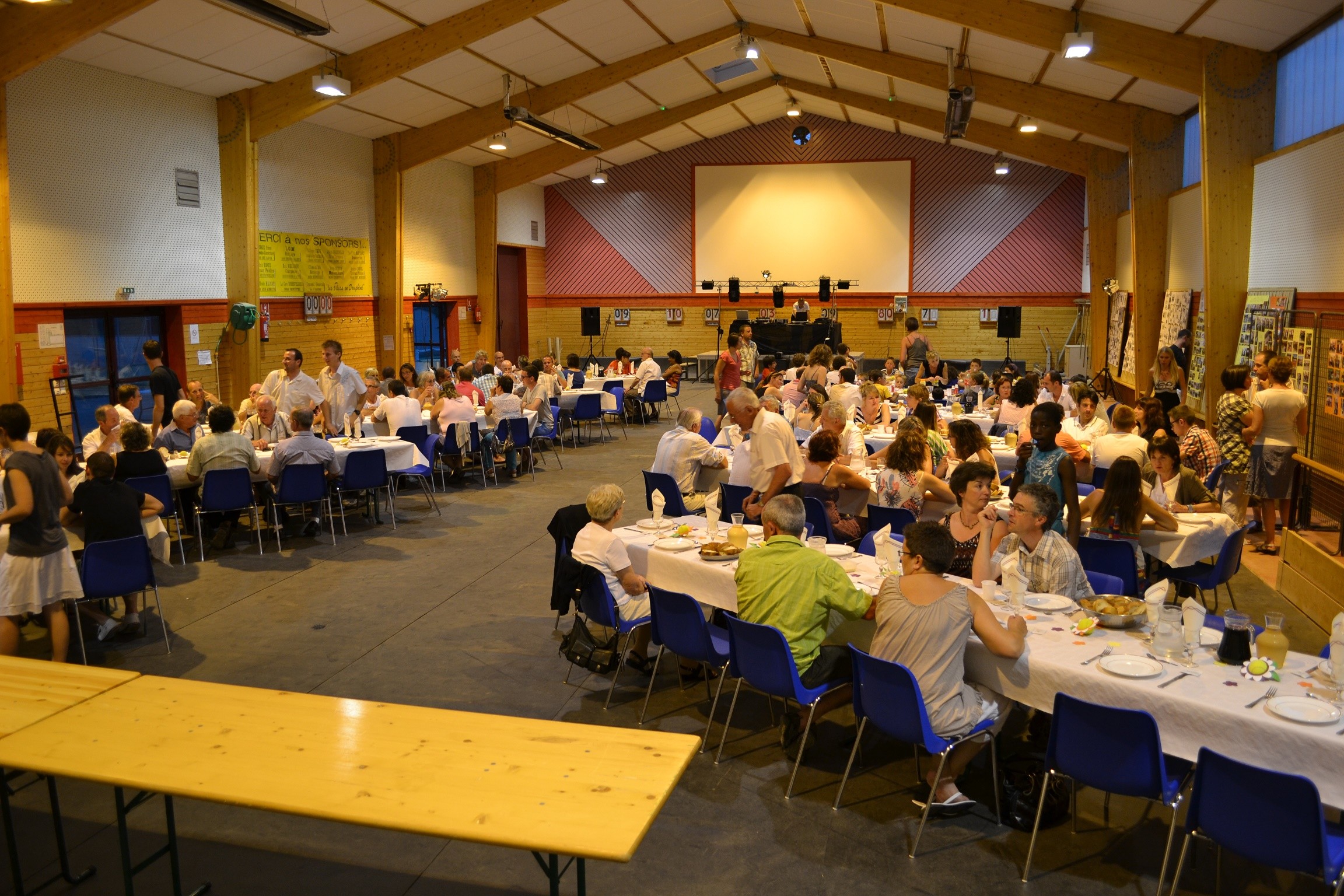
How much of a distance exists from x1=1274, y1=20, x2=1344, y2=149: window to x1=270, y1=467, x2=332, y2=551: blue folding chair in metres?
8.42

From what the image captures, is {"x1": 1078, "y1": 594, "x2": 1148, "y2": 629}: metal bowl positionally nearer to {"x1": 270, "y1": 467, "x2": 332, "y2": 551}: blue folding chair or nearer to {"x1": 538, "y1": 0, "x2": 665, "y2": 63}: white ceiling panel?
{"x1": 270, "y1": 467, "x2": 332, "y2": 551}: blue folding chair

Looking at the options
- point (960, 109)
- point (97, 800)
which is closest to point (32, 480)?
point (97, 800)

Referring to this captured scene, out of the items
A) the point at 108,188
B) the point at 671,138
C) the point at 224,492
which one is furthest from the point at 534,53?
the point at 224,492

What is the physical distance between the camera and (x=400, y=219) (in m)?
15.6

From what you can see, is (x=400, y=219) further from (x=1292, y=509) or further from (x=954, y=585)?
(x=954, y=585)

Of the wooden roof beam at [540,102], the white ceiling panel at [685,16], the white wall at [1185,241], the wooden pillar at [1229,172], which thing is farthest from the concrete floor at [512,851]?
the wooden roof beam at [540,102]

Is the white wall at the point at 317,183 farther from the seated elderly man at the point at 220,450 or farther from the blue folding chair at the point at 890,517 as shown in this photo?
the blue folding chair at the point at 890,517

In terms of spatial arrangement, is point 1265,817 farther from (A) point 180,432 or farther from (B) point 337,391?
(B) point 337,391

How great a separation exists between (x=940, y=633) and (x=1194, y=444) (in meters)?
4.31

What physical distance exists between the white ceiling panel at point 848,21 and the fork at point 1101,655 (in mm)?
9360

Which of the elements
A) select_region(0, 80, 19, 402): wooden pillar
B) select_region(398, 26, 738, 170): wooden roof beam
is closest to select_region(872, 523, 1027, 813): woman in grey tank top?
select_region(0, 80, 19, 402): wooden pillar

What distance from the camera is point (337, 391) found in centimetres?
988

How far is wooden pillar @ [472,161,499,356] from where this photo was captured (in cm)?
1903

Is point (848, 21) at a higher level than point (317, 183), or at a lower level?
higher
